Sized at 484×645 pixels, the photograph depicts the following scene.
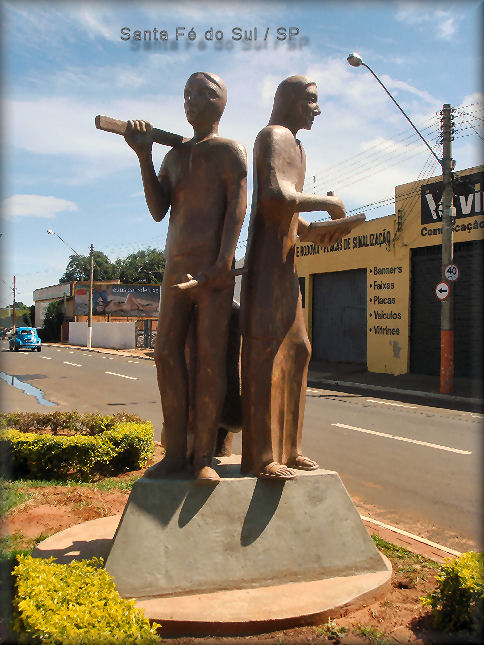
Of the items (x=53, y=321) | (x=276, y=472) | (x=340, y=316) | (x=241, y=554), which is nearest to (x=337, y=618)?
(x=241, y=554)

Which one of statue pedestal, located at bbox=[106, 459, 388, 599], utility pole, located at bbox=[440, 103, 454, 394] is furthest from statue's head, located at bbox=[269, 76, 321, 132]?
utility pole, located at bbox=[440, 103, 454, 394]

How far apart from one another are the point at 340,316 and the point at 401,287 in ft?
9.88

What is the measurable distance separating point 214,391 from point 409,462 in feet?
15.3

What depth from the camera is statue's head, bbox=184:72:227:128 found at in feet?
12.6

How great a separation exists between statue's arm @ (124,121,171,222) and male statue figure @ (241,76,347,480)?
2.02 feet

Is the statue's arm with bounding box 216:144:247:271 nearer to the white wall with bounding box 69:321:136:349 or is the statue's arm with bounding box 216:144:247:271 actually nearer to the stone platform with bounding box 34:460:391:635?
the stone platform with bounding box 34:460:391:635

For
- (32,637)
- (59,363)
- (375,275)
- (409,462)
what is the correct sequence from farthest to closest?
(59,363)
(375,275)
(409,462)
(32,637)

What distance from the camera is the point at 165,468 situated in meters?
3.81

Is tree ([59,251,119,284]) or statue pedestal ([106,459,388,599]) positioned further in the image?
tree ([59,251,119,284])

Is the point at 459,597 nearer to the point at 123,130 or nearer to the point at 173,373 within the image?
the point at 173,373

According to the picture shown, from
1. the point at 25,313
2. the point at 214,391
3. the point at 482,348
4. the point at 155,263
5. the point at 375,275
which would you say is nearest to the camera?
the point at 214,391

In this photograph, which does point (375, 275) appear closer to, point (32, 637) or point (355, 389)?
point (355, 389)

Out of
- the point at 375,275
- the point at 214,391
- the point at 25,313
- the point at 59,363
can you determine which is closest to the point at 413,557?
the point at 214,391

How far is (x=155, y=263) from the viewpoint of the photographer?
56250 mm
